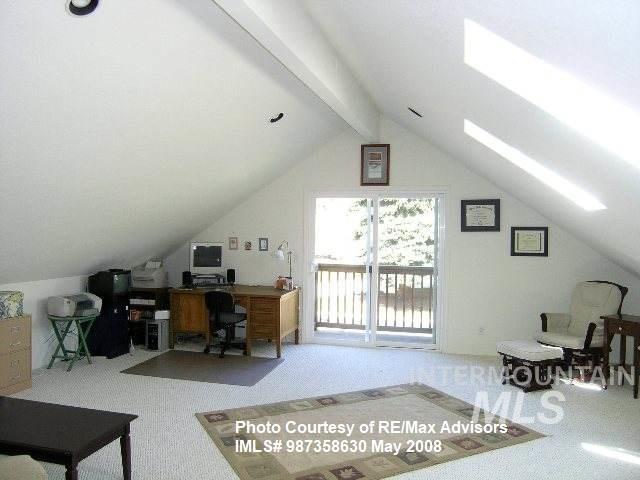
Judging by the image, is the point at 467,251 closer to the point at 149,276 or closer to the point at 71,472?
the point at 149,276

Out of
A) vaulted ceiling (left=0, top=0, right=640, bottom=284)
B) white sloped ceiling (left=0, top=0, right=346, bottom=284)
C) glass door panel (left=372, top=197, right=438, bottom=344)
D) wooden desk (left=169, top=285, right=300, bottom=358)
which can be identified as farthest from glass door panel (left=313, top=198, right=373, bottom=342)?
vaulted ceiling (left=0, top=0, right=640, bottom=284)

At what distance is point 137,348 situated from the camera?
5.63 metres

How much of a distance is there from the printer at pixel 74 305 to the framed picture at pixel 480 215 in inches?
160

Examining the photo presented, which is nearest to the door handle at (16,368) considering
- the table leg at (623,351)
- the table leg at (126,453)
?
the table leg at (126,453)

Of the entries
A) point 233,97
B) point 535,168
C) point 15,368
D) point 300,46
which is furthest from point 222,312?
point 535,168

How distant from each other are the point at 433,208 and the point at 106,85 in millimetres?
4040

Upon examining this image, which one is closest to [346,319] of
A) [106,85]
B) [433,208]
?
[433,208]

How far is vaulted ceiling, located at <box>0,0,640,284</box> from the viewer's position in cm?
197

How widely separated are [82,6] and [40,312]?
3.55 metres

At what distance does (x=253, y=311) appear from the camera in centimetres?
538

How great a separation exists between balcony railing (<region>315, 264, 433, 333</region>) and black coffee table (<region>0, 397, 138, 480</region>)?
4.03 metres

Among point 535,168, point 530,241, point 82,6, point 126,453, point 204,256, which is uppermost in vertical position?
point 82,6

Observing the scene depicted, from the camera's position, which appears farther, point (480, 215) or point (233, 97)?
point (480, 215)

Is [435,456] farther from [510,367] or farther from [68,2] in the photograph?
[68,2]
